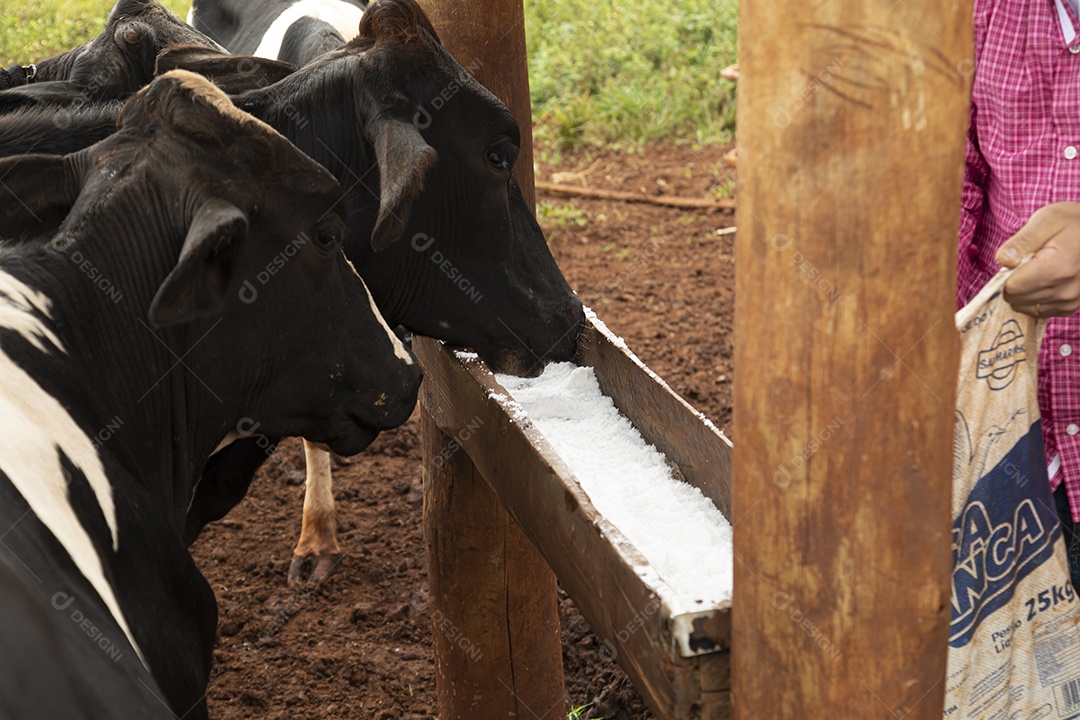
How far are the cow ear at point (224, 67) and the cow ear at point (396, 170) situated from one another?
1.25 feet

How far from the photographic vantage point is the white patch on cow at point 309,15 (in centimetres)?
452

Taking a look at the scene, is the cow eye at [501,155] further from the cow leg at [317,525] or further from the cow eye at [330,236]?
the cow leg at [317,525]

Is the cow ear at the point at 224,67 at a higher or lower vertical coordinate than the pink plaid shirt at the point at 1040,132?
higher

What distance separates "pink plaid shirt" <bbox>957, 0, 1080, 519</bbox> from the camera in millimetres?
2295

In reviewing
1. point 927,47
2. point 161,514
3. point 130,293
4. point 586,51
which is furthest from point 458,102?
point 586,51

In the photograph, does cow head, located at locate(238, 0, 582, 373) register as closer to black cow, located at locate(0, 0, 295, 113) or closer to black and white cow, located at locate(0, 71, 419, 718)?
black cow, located at locate(0, 0, 295, 113)

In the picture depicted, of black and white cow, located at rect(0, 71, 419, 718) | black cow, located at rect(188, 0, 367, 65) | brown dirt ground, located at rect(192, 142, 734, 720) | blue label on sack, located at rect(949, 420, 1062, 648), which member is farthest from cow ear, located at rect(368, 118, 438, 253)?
brown dirt ground, located at rect(192, 142, 734, 720)

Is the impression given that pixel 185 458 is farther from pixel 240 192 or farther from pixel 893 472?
pixel 893 472

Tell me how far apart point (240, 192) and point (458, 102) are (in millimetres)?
935

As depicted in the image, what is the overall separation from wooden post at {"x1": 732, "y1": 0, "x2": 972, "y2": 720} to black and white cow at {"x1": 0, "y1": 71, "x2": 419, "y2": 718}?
3.12 feet

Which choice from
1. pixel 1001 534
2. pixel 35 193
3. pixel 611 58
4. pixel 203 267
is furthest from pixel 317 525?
pixel 611 58

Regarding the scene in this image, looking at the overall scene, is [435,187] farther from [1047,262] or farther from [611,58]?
[611,58]

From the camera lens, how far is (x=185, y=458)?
2.45m

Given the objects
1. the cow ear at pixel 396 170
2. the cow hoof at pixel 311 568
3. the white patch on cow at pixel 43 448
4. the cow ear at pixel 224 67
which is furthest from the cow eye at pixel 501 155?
the cow hoof at pixel 311 568
